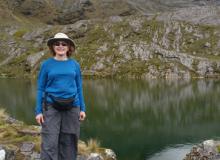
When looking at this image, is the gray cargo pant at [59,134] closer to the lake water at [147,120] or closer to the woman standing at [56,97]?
the woman standing at [56,97]

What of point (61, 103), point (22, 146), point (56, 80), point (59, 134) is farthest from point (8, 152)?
point (56, 80)

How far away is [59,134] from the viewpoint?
12.0 m

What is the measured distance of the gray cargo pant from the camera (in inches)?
453

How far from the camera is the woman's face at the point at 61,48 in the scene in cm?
1162

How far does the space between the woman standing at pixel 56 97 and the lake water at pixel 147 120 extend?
2767 cm

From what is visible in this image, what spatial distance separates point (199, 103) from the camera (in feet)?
280

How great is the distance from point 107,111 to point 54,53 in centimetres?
6298

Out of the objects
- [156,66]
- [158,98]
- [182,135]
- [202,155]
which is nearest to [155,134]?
[182,135]

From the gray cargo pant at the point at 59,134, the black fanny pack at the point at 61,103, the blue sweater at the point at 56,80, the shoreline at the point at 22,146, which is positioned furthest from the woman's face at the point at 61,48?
the shoreline at the point at 22,146

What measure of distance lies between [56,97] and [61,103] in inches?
9.4

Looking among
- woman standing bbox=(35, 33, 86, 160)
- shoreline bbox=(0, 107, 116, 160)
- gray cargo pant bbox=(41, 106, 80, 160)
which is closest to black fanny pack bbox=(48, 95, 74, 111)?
woman standing bbox=(35, 33, 86, 160)

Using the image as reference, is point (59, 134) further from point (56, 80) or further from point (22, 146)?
point (22, 146)

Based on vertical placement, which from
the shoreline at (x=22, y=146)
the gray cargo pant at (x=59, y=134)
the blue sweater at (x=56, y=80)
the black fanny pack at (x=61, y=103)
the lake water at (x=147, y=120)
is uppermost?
the blue sweater at (x=56, y=80)

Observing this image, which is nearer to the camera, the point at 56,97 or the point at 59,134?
the point at 56,97
